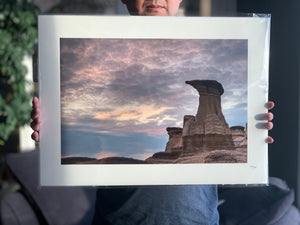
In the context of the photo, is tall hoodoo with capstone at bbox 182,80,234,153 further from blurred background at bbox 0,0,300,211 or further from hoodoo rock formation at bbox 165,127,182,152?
blurred background at bbox 0,0,300,211

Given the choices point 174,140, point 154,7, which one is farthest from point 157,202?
point 154,7

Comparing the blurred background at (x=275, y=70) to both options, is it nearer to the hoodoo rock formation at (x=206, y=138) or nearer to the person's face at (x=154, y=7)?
the person's face at (x=154, y=7)

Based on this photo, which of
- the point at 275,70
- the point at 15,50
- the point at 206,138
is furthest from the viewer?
the point at 15,50

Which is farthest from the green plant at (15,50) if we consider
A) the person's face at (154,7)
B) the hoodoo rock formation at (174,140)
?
the hoodoo rock formation at (174,140)

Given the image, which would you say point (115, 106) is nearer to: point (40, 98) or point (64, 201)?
A: point (40, 98)

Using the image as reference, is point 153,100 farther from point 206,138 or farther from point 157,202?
point 157,202

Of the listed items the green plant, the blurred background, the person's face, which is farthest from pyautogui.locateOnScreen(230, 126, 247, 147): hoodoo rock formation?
the green plant
